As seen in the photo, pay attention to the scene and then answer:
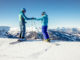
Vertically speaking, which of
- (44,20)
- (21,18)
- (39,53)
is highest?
(21,18)

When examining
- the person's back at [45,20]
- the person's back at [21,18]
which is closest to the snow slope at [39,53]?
the person's back at [45,20]

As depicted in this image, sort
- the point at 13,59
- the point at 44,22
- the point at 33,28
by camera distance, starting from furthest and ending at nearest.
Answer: the point at 33,28, the point at 44,22, the point at 13,59

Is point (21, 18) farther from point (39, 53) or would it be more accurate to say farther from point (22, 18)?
point (39, 53)

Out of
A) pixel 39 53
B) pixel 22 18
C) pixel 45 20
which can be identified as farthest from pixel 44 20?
pixel 39 53

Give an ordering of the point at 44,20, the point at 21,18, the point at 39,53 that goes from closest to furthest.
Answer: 1. the point at 39,53
2. the point at 44,20
3. the point at 21,18

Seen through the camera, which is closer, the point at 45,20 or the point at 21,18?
the point at 45,20

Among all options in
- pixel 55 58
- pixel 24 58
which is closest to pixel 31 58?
pixel 24 58

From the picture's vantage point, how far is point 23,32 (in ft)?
23.8

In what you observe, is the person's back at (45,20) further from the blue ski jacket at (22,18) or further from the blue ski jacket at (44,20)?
the blue ski jacket at (22,18)

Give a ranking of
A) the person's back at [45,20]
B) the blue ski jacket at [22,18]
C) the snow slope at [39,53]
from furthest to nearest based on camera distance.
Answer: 1. the blue ski jacket at [22,18]
2. the person's back at [45,20]
3. the snow slope at [39,53]

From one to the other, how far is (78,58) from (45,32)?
12.6ft

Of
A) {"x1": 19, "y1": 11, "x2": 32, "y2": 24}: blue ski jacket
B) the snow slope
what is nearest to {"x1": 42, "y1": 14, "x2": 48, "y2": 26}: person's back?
{"x1": 19, "y1": 11, "x2": 32, "y2": 24}: blue ski jacket

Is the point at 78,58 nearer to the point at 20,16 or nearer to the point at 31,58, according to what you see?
the point at 31,58

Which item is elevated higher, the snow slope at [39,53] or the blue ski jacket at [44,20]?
the blue ski jacket at [44,20]
